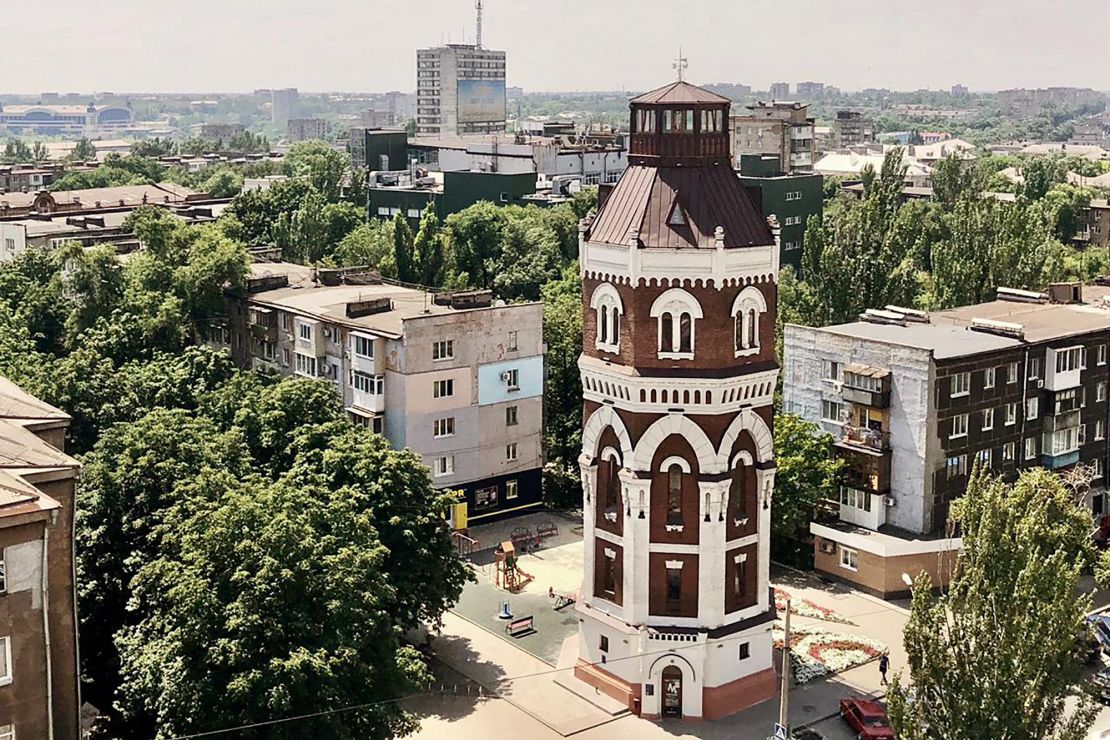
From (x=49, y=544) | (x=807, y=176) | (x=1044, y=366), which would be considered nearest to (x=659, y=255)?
(x=49, y=544)

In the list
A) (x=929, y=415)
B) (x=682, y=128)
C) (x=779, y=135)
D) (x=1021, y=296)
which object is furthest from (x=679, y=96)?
(x=779, y=135)

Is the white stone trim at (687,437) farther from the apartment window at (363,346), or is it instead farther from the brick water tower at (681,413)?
the apartment window at (363,346)

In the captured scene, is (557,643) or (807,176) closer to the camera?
(557,643)

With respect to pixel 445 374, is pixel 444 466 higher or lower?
lower

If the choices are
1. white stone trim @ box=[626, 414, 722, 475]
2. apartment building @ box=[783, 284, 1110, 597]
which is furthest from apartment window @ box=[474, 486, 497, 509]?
white stone trim @ box=[626, 414, 722, 475]

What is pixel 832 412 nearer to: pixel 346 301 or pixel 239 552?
pixel 346 301

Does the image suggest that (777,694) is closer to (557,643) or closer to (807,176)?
(557,643)

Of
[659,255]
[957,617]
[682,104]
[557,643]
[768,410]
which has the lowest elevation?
[557,643]
